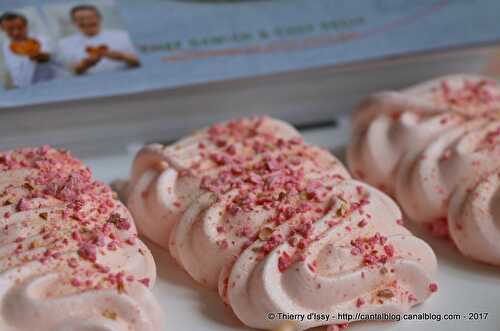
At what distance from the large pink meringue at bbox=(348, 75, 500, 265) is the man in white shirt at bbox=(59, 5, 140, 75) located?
2.32 ft

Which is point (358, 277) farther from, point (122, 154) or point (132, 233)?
point (122, 154)

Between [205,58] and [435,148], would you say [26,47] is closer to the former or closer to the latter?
[205,58]

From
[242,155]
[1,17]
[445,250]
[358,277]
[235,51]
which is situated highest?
[1,17]

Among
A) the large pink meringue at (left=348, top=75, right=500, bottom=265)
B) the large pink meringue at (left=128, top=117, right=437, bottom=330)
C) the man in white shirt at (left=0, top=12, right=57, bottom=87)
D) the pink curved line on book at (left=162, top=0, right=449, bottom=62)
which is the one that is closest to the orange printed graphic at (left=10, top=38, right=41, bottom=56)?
the man in white shirt at (left=0, top=12, right=57, bottom=87)

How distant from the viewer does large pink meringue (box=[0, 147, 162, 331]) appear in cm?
131

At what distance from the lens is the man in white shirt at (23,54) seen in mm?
2000

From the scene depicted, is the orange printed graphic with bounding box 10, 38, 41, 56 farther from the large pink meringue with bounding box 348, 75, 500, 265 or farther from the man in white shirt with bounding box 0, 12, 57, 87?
the large pink meringue with bounding box 348, 75, 500, 265

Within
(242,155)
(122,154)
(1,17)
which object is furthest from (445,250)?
(1,17)

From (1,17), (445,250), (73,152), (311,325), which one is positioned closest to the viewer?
(311,325)

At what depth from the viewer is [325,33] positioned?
2.31 m

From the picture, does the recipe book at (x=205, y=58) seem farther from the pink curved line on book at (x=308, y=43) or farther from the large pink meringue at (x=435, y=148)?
the large pink meringue at (x=435, y=148)

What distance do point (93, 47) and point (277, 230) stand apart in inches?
35.5

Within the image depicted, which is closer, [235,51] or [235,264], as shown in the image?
[235,264]

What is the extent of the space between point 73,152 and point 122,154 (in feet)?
0.48
